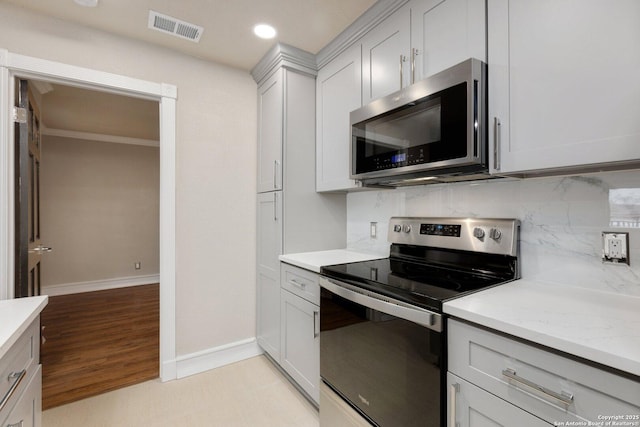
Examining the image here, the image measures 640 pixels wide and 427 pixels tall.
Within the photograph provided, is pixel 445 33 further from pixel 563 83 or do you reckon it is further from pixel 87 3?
pixel 87 3

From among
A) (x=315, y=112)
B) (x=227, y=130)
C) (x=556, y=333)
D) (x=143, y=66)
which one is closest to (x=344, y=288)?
(x=556, y=333)

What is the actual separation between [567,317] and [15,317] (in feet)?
6.27

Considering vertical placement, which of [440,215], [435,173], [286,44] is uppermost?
[286,44]

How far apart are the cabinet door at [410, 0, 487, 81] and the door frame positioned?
1739mm

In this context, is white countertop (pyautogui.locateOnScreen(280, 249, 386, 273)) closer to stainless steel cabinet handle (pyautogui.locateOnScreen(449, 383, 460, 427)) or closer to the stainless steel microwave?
the stainless steel microwave

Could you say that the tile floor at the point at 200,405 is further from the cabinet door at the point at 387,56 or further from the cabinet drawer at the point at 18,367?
the cabinet door at the point at 387,56

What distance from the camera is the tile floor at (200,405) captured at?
1741 mm

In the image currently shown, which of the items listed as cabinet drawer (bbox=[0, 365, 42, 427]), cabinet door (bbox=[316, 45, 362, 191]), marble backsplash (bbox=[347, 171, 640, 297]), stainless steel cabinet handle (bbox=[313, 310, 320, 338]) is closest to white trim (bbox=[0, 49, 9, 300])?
cabinet drawer (bbox=[0, 365, 42, 427])

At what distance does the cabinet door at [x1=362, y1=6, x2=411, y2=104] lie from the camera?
5.17 feet

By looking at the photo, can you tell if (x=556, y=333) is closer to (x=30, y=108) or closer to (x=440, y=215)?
(x=440, y=215)

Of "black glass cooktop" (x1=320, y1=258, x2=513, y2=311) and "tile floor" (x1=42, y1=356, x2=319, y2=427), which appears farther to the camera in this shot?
"tile floor" (x1=42, y1=356, x2=319, y2=427)

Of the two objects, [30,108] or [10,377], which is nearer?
[10,377]

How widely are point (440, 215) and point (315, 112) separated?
4.09ft

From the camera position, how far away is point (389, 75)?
1.68 meters
